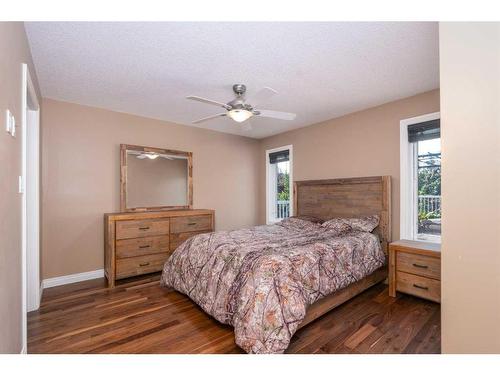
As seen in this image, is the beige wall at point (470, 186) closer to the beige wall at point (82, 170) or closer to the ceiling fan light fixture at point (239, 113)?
the ceiling fan light fixture at point (239, 113)

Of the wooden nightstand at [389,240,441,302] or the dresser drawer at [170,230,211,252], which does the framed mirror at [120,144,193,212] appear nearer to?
the dresser drawer at [170,230,211,252]

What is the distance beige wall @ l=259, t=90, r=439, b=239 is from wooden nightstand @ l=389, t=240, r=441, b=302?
54 cm

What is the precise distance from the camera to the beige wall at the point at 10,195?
3.82 feet

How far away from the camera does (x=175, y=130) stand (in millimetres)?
4129

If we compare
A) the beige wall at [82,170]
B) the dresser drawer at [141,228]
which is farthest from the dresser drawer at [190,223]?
the beige wall at [82,170]

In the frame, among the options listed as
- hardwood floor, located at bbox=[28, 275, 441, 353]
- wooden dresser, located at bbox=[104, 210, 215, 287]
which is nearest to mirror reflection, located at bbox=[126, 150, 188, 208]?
wooden dresser, located at bbox=[104, 210, 215, 287]

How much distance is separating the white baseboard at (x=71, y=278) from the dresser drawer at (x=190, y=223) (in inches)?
47.6

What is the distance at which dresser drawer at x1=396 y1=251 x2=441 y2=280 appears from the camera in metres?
2.43

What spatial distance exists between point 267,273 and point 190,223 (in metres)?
2.14

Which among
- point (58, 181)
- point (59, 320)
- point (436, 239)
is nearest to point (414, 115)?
point (436, 239)

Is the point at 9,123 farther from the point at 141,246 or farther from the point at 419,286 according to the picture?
the point at 419,286

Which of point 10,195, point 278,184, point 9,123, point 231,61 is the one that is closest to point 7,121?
point 9,123
